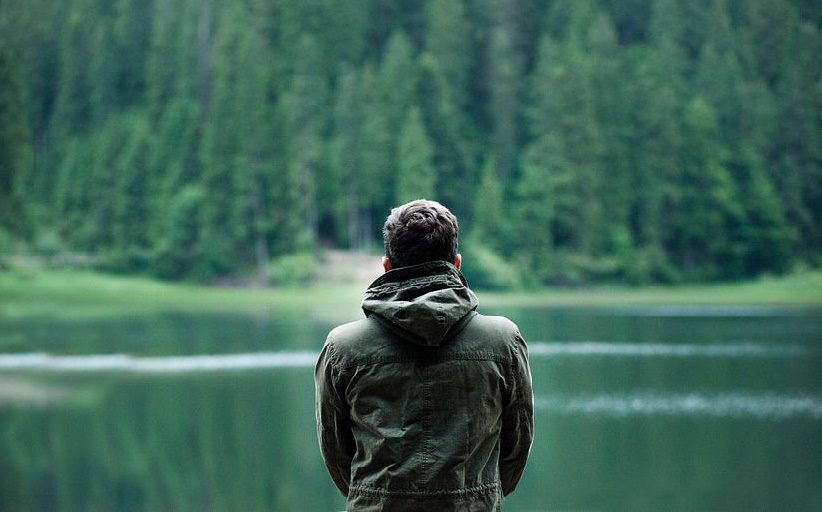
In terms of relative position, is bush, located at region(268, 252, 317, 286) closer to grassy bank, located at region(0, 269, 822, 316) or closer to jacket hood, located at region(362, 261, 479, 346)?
grassy bank, located at region(0, 269, 822, 316)

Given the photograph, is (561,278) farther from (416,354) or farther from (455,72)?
(416,354)

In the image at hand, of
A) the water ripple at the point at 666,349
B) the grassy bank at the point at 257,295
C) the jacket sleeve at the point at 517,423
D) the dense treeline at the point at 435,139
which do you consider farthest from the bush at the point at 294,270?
the jacket sleeve at the point at 517,423

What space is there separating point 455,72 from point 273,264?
11147 millimetres

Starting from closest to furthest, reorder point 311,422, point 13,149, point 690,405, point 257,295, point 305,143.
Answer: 1. point 311,422
2. point 690,405
3. point 257,295
4. point 305,143
5. point 13,149

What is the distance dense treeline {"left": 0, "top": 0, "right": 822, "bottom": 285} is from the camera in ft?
123

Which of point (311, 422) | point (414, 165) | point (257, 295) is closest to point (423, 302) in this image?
point (311, 422)

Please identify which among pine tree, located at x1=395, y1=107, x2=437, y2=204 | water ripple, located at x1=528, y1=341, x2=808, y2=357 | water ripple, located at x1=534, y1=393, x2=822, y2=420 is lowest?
water ripple, located at x1=528, y1=341, x2=808, y2=357

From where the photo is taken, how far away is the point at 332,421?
1.88 meters

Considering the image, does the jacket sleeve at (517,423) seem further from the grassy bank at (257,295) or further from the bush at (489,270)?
the bush at (489,270)

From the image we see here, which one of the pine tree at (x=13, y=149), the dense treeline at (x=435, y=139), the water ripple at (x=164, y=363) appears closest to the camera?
the water ripple at (x=164, y=363)

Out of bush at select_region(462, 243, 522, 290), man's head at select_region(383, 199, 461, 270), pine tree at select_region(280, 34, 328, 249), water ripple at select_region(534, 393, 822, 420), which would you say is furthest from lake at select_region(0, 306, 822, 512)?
pine tree at select_region(280, 34, 328, 249)

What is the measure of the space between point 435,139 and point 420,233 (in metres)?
37.8

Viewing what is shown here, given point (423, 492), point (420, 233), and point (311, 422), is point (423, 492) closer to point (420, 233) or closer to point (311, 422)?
point (420, 233)

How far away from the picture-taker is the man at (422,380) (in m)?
1.79
